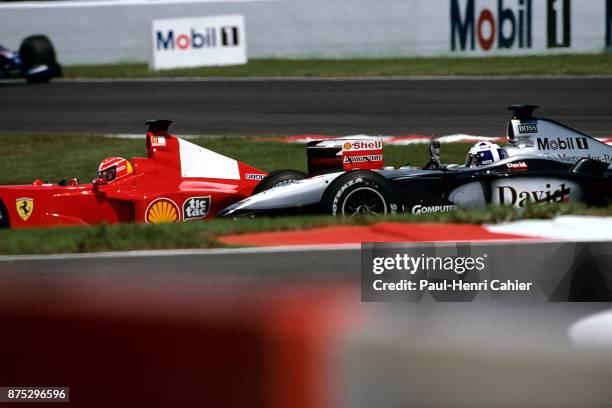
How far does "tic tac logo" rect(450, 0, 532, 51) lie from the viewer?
73.1 feet

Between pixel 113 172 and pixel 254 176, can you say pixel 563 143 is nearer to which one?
pixel 254 176

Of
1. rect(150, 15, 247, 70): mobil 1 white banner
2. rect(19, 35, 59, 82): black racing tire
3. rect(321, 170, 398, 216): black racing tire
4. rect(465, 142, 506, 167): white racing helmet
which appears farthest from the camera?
rect(150, 15, 247, 70): mobil 1 white banner

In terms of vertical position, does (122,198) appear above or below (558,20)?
Answer: below

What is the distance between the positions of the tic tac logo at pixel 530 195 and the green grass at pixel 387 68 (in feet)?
39.2

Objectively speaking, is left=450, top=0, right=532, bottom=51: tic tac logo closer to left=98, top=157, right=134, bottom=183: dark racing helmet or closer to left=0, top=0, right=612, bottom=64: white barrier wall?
left=0, top=0, right=612, bottom=64: white barrier wall

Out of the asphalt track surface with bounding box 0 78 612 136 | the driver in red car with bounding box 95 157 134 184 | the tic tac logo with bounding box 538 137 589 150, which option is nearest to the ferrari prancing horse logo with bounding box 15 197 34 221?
the driver in red car with bounding box 95 157 134 184

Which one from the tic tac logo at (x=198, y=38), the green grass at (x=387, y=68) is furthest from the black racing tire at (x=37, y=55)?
the tic tac logo at (x=198, y=38)

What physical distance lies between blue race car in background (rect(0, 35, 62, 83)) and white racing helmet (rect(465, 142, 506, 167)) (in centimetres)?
1723

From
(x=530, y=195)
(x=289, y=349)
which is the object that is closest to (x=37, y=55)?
(x=530, y=195)

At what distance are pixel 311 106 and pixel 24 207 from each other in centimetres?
952

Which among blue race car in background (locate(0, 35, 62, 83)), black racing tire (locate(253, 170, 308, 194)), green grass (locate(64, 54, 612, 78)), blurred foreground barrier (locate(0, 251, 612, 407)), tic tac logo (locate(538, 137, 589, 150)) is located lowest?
blurred foreground barrier (locate(0, 251, 612, 407))

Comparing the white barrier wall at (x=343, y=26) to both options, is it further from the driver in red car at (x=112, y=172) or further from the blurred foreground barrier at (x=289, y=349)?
the blurred foreground barrier at (x=289, y=349)

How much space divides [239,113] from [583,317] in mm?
13271

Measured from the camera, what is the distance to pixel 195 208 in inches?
361
